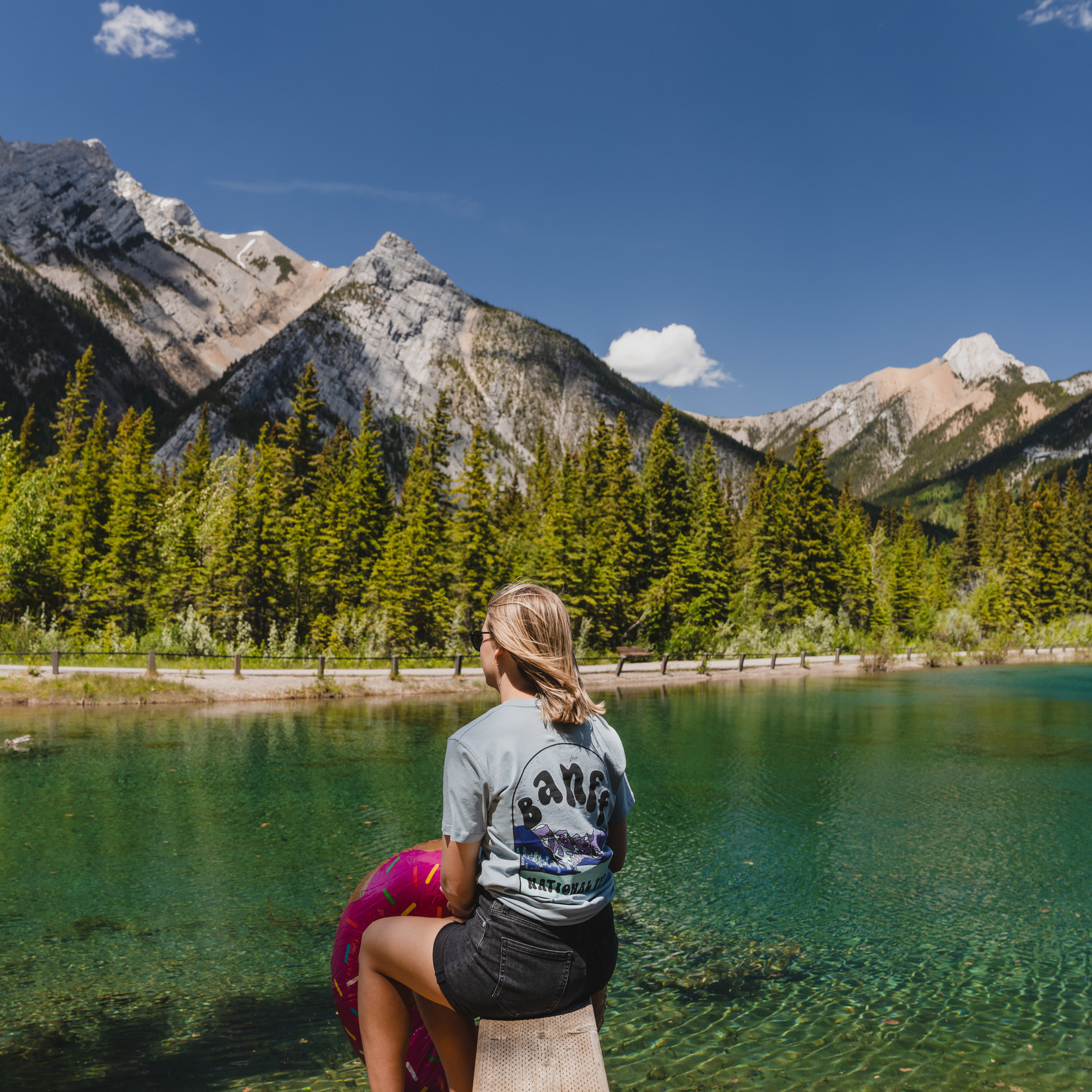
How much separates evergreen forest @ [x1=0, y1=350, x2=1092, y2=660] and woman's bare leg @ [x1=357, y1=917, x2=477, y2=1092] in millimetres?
13821

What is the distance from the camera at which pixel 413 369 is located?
173625mm

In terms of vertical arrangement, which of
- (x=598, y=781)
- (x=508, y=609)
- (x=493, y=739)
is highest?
(x=508, y=609)

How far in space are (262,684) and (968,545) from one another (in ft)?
291

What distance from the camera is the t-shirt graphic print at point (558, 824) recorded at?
2578 millimetres

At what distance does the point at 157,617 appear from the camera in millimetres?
34000

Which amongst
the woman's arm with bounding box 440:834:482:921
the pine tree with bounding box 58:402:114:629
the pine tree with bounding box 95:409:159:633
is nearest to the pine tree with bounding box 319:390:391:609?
the pine tree with bounding box 95:409:159:633

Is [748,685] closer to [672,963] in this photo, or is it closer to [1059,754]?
[1059,754]

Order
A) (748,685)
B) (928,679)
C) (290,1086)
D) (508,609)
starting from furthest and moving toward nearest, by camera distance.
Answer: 1. (928,679)
2. (748,685)
3. (290,1086)
4. (508,609)

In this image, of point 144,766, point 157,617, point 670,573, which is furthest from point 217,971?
point 670,573

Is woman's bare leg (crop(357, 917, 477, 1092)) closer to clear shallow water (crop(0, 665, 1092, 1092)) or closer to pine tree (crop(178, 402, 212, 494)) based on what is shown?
clear shallow water (crop(0, 665, 1092, 1092))

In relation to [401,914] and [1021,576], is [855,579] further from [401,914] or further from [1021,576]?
[401,914]

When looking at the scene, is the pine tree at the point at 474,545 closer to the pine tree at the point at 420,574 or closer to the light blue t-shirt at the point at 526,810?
the pine tree at the point at 420,574

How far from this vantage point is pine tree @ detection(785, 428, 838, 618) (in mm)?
55656

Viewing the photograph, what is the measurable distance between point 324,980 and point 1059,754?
20.0m
